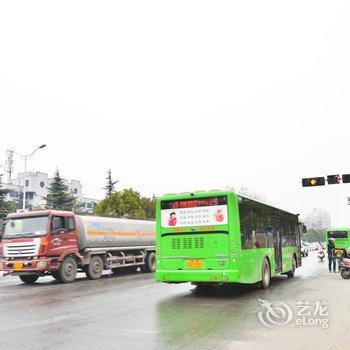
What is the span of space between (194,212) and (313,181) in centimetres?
2050

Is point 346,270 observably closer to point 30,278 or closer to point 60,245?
point 60,245

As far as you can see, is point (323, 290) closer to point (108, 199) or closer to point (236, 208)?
point (236, 208)

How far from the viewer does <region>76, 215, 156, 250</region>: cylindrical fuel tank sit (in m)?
19.3

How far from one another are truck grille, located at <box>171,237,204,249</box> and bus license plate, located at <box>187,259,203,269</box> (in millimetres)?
390

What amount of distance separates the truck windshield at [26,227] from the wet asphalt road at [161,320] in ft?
10.3

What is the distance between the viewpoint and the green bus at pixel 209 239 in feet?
41.0

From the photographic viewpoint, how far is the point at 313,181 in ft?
104

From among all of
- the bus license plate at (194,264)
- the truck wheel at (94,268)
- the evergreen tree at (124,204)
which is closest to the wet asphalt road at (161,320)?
the bus license plate at (194,264)

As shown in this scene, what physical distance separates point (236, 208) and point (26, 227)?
29.1 ft

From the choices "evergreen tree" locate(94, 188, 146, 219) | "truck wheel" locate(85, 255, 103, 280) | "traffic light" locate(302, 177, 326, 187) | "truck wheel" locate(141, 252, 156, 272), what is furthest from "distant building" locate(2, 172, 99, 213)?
"truck wheel" locate(85, 255, 103, 280)

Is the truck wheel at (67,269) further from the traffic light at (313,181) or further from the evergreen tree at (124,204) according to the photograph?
the evergreen tree at (124,204)

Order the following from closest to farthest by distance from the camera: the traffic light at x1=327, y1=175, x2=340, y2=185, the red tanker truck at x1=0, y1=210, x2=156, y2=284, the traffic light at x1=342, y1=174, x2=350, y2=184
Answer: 1. the red tanker truck at x1=0, y1=210, x2=156, y2=284
2. the traffic light at x1=342, y1=174, x2=350, y2=184
3. the traffic light at x1=327, y1=175, x2=340, y2=185

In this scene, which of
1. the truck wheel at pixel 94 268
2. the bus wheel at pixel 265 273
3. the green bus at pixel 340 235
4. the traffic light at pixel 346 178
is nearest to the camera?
the bus wheel at pixel 265 273

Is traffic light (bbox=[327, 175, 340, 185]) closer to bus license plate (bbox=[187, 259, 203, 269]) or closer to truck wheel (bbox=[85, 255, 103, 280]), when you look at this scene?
truck wheel (bbox=[85, 255, 103, 280])
